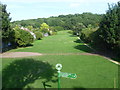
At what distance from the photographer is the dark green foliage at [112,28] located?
16000 mm

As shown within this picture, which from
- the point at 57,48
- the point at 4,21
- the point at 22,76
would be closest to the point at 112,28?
the point at 57,48

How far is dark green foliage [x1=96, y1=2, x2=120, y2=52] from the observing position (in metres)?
16.0

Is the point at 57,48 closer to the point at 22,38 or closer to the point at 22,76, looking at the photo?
the point at 22,38

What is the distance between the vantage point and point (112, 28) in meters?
16.1

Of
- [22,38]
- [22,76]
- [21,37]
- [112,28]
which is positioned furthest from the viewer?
[22,38]

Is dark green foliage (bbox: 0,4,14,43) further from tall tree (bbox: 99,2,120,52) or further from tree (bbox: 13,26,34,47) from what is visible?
tall tree (bbox: 99,2,120,52)

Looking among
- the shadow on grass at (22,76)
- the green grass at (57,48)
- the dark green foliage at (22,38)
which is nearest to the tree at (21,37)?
the dark green foliage at (22,38)

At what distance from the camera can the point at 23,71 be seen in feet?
35.7

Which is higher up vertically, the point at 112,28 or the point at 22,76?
the point at 112,28

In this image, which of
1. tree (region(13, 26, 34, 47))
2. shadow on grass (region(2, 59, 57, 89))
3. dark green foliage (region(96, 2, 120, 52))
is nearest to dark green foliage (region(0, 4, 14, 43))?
tree (region(13, 26, 34, 47))

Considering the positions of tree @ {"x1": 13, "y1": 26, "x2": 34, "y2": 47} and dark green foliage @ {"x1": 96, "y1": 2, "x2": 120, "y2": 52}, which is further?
tree @ {"x1": 13, "y1": 26, "x2": 34, "y2": 47}

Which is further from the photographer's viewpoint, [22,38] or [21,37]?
[22,38]

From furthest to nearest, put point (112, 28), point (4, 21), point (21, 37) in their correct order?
point (21, 37) < point (4, 21) < point (112, 28)

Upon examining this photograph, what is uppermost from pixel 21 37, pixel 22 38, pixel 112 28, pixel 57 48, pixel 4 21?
pixel 4 21
